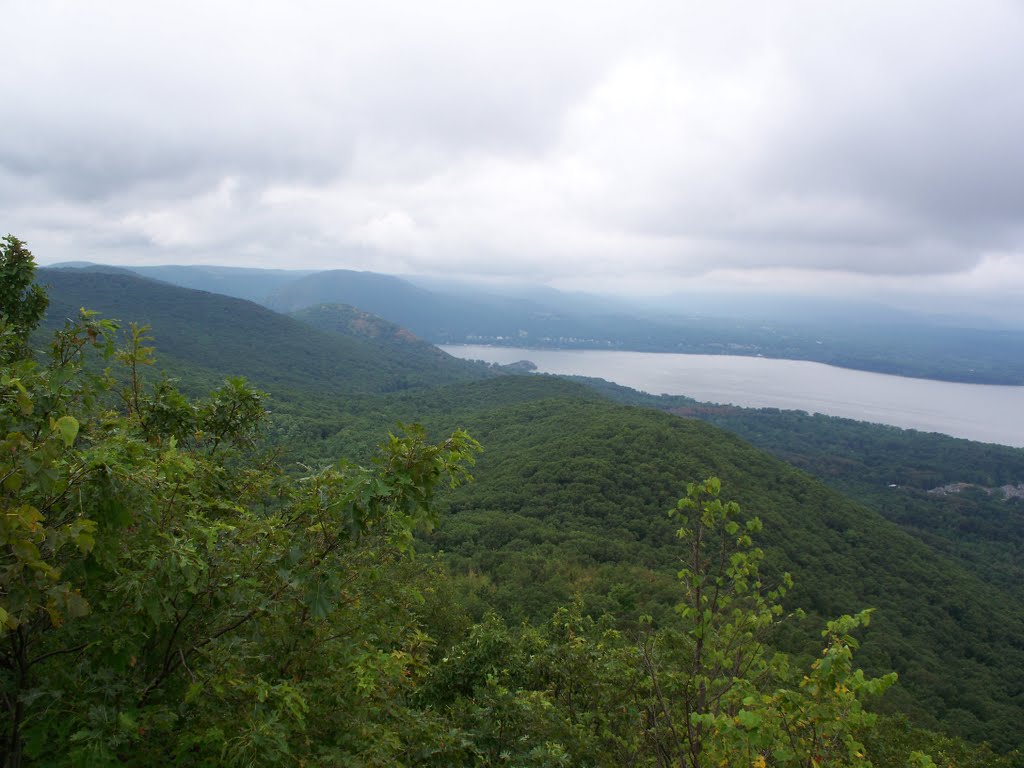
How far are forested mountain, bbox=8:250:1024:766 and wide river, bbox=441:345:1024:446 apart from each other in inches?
1407

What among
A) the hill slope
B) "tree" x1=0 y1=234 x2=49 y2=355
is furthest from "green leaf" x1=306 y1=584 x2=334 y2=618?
the hill slope

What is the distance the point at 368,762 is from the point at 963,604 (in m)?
47.6

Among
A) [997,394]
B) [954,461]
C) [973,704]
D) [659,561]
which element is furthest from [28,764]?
[997,394]

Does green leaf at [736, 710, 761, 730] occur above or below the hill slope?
above

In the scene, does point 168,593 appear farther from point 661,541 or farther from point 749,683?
point 661,541

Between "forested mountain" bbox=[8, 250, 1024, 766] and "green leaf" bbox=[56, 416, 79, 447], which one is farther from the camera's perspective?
"forested mountain" bbox=[8, 250, 1024, 766]

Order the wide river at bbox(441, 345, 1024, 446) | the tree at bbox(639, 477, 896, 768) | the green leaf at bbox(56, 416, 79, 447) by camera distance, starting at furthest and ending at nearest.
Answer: the wide river at bbox(441, 345, 1024, 446)
the tree at bbox(639, 477, 896, 768)
the green leaf at bbox(56, 416, 79, 447)

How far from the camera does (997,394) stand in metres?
151

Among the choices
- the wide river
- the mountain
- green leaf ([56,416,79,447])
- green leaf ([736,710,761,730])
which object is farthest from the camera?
the wide river

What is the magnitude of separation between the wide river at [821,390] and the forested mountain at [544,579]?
117 ft

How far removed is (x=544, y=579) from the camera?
25438 millimetres

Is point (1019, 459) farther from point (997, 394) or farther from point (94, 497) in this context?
point (94, 497)

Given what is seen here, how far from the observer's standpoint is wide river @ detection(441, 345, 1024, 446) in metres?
116

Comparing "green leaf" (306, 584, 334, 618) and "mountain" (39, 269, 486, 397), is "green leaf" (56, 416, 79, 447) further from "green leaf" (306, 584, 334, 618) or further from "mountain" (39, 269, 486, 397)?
"mountain" (39, 269, 486, 397)
